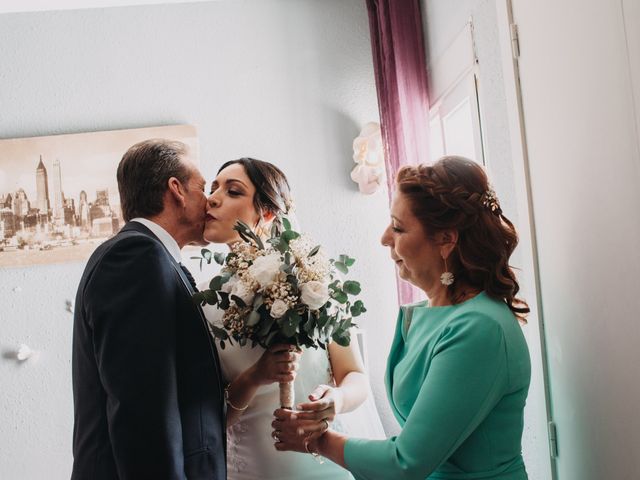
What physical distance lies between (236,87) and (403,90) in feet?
→ 3.25

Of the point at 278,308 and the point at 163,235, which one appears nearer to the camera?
the point at 278,308

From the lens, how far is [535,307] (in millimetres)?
1802

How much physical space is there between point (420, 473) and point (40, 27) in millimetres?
3124

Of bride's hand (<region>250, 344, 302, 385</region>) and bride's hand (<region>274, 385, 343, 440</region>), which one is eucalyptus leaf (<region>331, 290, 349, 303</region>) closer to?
bride's hand (<region>250, 344, 302, 385</region>)

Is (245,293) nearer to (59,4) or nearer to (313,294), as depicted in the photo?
(313,294)

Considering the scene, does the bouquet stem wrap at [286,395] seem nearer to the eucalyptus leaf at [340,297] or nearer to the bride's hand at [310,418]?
the bride's hand at [310,418]

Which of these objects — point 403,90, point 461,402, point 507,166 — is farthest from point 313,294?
point 403,90

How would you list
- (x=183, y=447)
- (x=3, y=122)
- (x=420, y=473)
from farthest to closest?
(x=3, y=122), (x=183, y=447), (x=420, y=473)

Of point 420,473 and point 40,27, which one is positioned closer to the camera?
point 420,473

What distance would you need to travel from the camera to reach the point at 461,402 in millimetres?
1327

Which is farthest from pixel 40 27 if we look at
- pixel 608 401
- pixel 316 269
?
pixel 608 401

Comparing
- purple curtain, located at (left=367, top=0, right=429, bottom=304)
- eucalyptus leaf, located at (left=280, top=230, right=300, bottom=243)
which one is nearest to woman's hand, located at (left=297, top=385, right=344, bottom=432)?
Result: eucalyptus leaf, located at (left=280, top=230, right=300, bottom=243)

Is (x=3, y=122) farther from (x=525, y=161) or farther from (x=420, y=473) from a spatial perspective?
(x=420, y=473)

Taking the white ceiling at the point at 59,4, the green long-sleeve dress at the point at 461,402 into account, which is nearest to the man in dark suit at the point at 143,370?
the green long-sleeve dress at the point at 461,402
